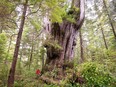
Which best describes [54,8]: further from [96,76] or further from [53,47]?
[53,47]

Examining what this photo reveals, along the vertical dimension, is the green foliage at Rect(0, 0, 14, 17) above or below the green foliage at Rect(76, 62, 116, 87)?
above

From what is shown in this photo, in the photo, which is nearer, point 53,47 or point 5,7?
point 5,7

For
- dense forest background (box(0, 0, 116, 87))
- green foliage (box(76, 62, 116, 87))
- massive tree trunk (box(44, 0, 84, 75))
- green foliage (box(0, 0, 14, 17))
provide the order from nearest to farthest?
green foliage (box(76, 62, 116, 87)) < dense forest background (box(0, 0, 116, 87)) < green foliage (box(0, 0, 14, 17)) < massive tree trunk (box(44, 0, 84, 75))

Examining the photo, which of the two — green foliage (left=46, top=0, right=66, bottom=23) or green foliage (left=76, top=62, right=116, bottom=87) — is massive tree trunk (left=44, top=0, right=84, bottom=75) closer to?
green foliage (left=46, top=0, right=66, bottom=23)

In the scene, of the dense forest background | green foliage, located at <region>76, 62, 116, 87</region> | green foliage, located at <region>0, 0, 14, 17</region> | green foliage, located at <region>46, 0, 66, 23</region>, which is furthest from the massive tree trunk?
green foliage, located at <region>76, 62, 116, 87</region>

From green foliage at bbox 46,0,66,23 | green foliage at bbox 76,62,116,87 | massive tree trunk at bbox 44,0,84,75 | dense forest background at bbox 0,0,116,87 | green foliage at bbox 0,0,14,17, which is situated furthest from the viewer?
massive tree trunk at bbox 44,0,84,75

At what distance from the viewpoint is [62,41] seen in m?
12.9

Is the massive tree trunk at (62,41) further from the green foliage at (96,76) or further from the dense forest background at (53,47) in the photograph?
the green foliage at (96,76)

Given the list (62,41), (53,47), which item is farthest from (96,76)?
(62,41)

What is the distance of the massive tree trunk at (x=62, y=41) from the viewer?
485 inches

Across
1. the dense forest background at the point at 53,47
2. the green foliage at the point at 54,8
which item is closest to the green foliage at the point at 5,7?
the dense forest background at the point at 53,47

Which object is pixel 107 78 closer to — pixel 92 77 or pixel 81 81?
pixel 92 77

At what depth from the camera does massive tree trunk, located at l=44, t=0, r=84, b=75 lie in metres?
12.3

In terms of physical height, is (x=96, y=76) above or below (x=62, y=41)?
below
